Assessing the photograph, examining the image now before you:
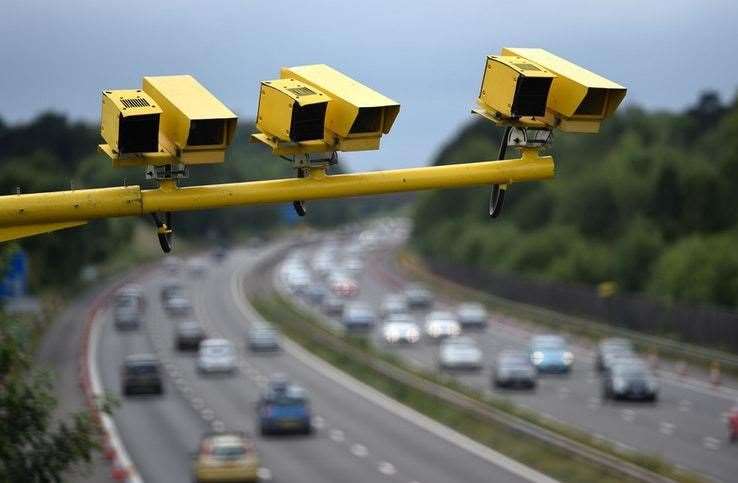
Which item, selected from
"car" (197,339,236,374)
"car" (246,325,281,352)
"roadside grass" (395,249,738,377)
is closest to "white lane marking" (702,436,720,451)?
"roadside grass" (395,249,738,377)

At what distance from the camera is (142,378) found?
192ft

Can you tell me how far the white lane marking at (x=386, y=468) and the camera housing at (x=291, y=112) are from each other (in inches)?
1112

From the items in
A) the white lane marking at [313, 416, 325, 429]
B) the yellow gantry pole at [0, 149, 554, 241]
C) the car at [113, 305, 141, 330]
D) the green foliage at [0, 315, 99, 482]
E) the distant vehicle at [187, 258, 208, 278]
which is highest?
the yellow gantry pole at [0, 149, 554, 241]

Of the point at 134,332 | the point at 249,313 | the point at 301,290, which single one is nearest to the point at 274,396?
the point at 134,332

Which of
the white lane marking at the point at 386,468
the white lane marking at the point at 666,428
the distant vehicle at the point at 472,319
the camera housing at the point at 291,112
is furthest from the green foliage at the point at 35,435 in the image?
the distant vehicle at the point at 472,319

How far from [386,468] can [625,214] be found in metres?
81.4

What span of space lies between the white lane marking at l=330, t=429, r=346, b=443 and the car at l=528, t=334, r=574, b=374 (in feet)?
49.7

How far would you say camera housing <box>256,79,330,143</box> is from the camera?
10.3 metres

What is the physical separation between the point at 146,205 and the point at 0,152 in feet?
368

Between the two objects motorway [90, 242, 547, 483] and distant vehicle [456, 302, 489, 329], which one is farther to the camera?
distant vehicle [456, 302, 489, 329]

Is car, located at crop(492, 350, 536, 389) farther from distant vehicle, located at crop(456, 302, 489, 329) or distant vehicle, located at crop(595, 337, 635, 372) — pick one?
distant vehicle, located at crop(456, 302, 489, 329)

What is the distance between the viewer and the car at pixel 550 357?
61.0 meters

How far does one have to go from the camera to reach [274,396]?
1844 inches

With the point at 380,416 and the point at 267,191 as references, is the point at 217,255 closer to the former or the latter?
the point at 380,416
